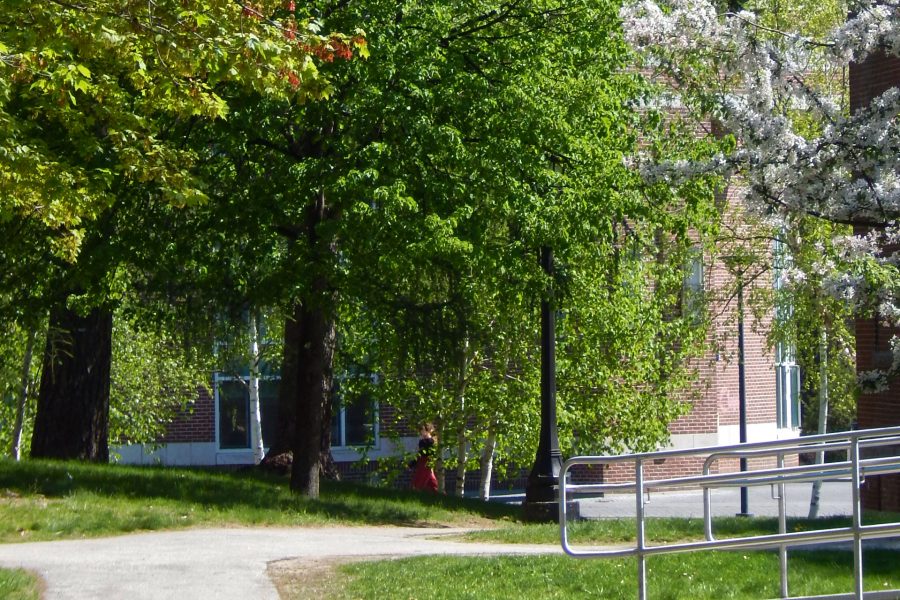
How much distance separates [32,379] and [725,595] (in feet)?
61.8

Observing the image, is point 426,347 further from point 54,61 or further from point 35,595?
point 35,595

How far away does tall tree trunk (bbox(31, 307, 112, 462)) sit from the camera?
16.6 m

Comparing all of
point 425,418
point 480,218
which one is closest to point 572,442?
point 425,418

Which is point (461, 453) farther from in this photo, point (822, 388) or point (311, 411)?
point (822, 388)

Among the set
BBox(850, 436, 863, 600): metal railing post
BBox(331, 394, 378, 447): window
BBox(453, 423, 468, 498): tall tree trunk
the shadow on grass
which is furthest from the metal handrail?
BBox(331, 394, 378, 447): window

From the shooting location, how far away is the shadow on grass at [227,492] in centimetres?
1397

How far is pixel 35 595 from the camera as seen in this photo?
8.30 m

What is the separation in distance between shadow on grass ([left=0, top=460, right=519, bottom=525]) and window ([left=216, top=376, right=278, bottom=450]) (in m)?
11.8

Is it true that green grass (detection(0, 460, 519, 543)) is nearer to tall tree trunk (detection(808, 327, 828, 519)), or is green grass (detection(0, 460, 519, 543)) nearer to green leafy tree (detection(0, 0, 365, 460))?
green leafy tree (detection(0, 0, 365, 460))

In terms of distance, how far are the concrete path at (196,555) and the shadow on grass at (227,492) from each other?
1.20 metres

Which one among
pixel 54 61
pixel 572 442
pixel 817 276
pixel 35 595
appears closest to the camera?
pixel 35 595

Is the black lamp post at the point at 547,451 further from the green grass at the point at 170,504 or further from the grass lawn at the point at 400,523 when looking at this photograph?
the green grass at the point at 170,504

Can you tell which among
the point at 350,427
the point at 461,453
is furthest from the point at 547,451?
the point at 350,427

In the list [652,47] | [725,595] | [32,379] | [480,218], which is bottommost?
[725,595]
